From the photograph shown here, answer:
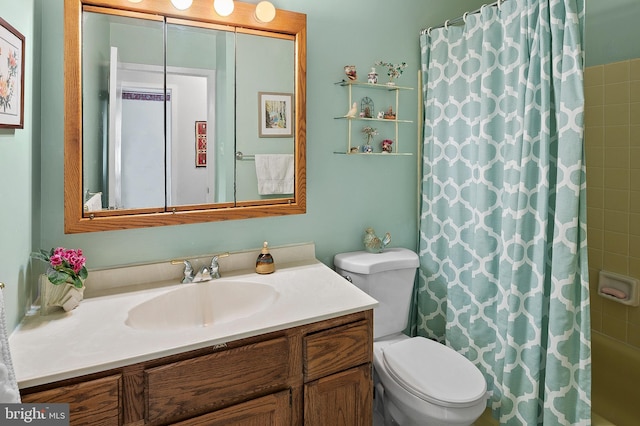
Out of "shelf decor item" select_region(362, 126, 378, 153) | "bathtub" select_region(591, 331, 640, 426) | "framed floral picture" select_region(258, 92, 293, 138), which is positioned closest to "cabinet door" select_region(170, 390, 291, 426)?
"framed floral picture" select_region(258, 92, 293, 138)

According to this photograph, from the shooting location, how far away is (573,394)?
58.0 inches

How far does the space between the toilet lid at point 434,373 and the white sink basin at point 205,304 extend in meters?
0.62

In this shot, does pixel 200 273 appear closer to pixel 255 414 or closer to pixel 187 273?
pixel 187 273

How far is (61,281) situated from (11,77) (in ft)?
2.13

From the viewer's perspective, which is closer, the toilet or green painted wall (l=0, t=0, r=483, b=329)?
green painted wall (l=0, t=0, r=483, b=329)

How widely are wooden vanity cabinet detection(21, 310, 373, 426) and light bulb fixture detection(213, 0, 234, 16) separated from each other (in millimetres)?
1322

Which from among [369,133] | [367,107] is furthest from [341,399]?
[367,107]

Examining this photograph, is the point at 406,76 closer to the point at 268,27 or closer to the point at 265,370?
the point at 268,27

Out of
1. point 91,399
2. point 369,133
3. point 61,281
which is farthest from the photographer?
point 369,133

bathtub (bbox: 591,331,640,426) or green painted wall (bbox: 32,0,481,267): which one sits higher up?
green painted wall (bbox: 32,0,481,267)

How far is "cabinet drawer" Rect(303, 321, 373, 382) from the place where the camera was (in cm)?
133

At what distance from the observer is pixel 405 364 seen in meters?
1.64

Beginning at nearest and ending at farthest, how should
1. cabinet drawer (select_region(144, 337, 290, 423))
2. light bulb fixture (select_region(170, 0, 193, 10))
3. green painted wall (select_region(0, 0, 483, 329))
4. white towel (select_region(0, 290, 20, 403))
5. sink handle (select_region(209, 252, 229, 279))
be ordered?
white towel (select_region(0, 290, 20, 403)) → cabinet drawer (select_region(144, 337, 290, 423)) → green painted wall (select_region(0, 0, 483, 329)) → light bulb fixture (select_region(170, 0, 193, 10)) → sink handle (select_region(209, 252, 229, 279))

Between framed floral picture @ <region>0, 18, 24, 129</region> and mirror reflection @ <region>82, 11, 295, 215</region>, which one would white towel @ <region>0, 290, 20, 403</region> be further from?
mirror reflection @ <region>82, 11, 295, 215</region>
